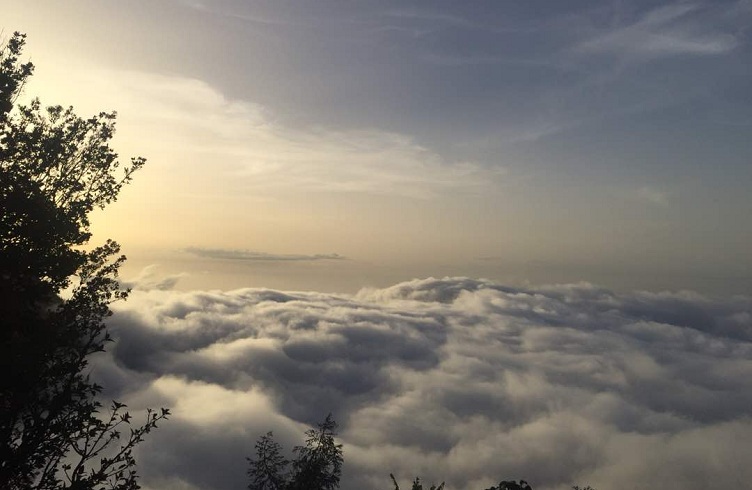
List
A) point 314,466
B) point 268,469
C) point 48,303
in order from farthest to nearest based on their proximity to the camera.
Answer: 1. point 268,469
2. point 314,466
3. point 48,303

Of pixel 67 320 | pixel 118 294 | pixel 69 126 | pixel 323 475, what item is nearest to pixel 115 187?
pixel 69 126

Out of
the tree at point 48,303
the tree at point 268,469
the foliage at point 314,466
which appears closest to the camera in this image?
the tree at point 48,303

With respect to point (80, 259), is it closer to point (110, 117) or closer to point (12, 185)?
point (12, 185)

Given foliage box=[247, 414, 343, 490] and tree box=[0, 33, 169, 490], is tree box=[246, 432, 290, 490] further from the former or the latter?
tree box=[0, 33, 169, 490]

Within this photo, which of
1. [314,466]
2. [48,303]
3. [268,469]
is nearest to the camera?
[48,303]

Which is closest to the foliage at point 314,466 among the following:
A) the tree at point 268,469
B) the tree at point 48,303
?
the tree at point 268,469

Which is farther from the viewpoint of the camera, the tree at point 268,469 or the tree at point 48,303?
the tree at point 268,469

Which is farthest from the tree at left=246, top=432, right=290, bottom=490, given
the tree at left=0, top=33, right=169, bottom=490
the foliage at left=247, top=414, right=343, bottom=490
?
the tree at left=0, top=33, right=169, bottom=490

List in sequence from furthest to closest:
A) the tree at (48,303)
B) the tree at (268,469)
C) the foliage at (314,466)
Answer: the tree at (268,469) → the foliage at (314,466) → the tree at (48,303)

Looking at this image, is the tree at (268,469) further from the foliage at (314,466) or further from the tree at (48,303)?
the tree at (48,303)

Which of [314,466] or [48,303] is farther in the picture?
[314,466]

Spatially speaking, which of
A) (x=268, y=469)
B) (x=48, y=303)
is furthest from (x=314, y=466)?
(x=48, y=303)

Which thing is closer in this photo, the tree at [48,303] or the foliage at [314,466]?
the tree at [48,303]

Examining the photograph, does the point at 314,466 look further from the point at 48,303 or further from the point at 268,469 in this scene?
the point at 48,303
